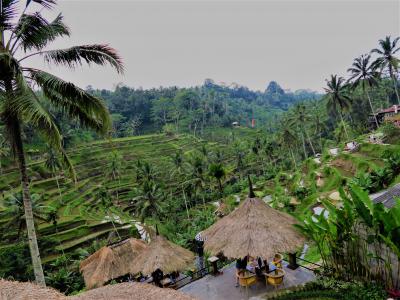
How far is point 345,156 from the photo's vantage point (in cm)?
2830

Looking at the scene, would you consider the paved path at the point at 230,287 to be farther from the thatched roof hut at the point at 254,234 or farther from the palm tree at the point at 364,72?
the palm tree at the point at 364,72

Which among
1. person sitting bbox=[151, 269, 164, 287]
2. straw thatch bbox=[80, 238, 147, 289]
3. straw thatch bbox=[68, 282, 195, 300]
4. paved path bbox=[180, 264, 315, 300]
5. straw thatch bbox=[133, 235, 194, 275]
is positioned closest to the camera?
straw thatch bbox=[68, 282, 195, 300]

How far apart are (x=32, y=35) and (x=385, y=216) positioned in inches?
364

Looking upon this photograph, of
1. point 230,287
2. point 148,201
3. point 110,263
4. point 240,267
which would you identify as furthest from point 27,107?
point 148,201

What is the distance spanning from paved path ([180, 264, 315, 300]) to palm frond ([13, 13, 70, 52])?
7708mm

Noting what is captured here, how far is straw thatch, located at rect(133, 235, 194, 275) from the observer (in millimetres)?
11297

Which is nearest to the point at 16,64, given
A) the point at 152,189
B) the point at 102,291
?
the point at 102,291

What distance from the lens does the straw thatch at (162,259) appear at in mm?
11297

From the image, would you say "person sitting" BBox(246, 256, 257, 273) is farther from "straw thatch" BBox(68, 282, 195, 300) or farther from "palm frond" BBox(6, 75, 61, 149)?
"palm frond" BBox(6, 75, 61, 149)

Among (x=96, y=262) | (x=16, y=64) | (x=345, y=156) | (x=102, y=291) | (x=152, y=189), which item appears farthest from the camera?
(x=152, y=189)

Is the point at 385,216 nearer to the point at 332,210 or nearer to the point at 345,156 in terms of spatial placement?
the point at 332,210

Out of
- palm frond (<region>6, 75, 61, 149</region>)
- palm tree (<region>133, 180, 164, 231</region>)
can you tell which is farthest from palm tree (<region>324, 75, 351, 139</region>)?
palm frond (<region>6, 75, 61, 149</region>)

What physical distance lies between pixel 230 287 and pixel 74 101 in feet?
24.6

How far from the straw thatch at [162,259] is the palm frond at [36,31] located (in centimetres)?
764
